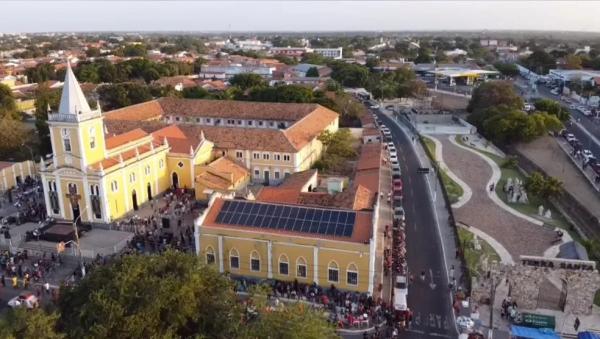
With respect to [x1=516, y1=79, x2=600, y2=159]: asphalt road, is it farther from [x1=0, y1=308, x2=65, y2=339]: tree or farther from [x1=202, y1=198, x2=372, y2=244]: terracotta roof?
[x1=0, y1=308, x2=65, y2=339]: tree

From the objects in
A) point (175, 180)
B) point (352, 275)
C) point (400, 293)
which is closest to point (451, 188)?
point (352, 275)

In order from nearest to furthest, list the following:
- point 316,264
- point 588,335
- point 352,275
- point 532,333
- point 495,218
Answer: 1. point 588,335
2. point 532,333
3. point 352,275
4. point 316,264
5. point 495,218

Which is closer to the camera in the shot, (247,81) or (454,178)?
(454,178)

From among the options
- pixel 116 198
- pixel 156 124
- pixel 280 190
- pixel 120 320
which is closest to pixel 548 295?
pixel 280 190

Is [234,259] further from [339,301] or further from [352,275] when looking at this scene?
[352,275]

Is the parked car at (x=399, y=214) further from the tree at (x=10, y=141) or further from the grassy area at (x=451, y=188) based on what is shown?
the tree at (x=10, y=141)
